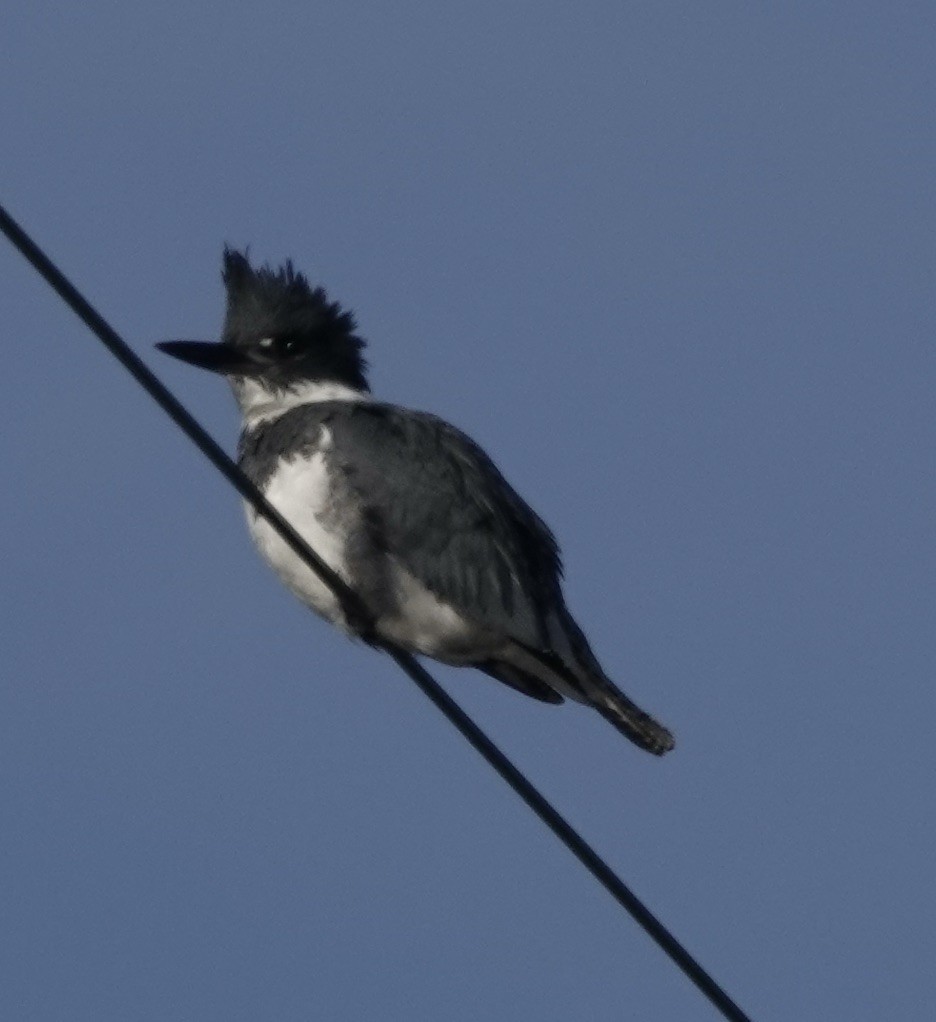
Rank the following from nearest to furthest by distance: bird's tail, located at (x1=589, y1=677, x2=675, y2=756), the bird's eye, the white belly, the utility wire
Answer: the utility wire, bird's tail, located at (x1=589, y1=677, x2=675, y2=756), the white belly, the bird's eye

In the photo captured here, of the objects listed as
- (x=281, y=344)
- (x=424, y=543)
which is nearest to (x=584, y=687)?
(x=424, y=543)

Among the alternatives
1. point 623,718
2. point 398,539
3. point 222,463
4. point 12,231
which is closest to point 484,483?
point 398,539

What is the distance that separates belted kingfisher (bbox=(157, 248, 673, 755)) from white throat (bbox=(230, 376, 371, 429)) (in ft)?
1.21

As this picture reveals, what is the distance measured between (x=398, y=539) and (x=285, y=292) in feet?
4.51

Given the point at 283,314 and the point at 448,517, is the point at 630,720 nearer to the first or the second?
the point at 448,517

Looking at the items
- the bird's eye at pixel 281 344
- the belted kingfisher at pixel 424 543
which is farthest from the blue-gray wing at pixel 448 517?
the bird's eye at pixel 281 344

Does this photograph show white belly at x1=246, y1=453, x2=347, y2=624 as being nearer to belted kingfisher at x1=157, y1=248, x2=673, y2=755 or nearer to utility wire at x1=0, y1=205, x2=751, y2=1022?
belted kingfisher at x1=157, y1=248, x2=673, y2=755

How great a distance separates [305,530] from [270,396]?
1074 mm

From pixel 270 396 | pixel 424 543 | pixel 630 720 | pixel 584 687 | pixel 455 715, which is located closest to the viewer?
pixel 455 715

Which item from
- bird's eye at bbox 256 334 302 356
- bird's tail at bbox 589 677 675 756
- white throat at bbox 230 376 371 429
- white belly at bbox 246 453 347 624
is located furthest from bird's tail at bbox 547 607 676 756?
bird's eye at bbox 256 334 302 356

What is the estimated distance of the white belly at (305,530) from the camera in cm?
614

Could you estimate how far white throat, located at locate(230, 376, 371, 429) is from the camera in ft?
23.3

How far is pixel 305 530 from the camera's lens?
243 inches

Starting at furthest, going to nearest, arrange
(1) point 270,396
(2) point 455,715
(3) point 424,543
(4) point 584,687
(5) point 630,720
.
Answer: (1) point 270,396, (3) point 424,543, (4) point 584,687, (5) point 630,720, (2) point 455,715
